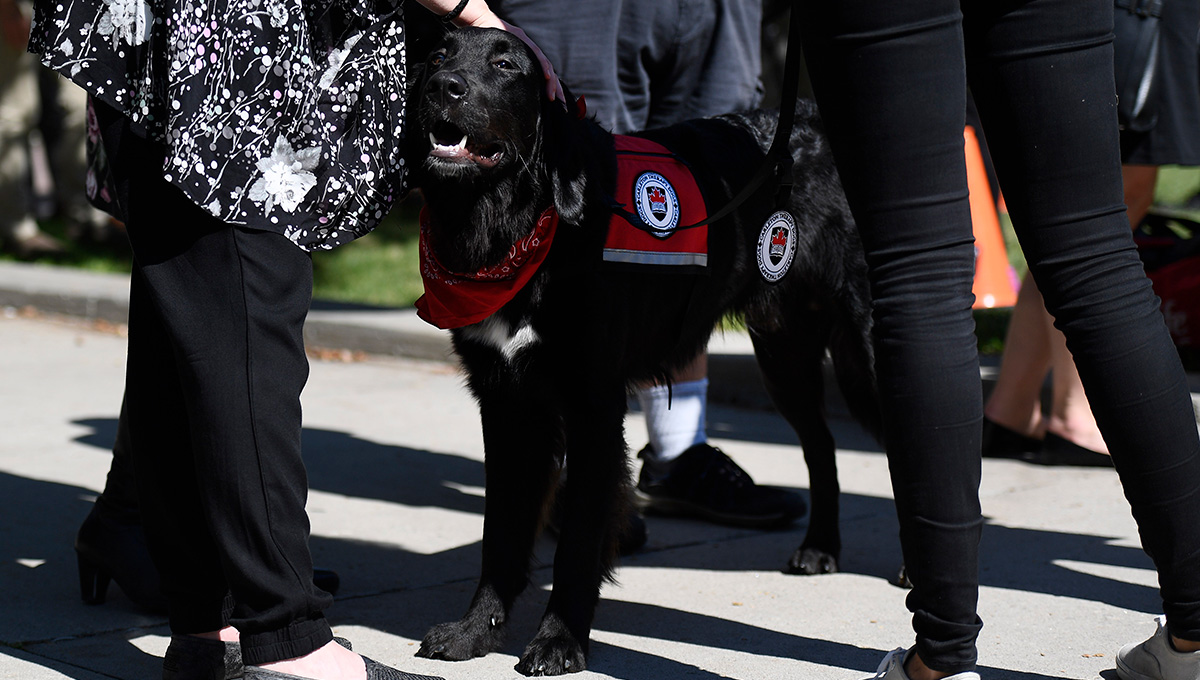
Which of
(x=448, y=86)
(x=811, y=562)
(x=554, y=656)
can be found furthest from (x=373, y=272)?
(x=554, y=656)

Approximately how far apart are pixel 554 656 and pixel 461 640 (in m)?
0.23

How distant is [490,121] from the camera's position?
2725 millimetres

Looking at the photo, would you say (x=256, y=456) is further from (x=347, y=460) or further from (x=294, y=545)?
(x=347, y=460)

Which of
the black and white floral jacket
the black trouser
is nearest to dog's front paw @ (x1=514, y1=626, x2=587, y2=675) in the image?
the black trouser

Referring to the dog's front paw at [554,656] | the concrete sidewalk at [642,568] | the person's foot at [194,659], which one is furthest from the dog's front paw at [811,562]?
the person's foot at [194,659]

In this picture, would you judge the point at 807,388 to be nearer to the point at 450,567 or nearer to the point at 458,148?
the point at 450,567

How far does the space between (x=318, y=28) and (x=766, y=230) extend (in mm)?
1256

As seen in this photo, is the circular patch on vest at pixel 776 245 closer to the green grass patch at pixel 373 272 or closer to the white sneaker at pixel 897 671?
the white sneaker at pixel 897 671

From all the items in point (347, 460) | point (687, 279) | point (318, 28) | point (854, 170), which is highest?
point (318, 28)

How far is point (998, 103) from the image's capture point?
2197 millimetres

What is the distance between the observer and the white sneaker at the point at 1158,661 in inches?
90.5

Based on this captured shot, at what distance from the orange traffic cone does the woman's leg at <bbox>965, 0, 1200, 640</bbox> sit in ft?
7.59

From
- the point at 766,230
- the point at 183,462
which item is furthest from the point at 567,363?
the point at 183,462

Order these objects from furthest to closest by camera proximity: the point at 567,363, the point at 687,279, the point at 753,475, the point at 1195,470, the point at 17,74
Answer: the point at 17,74
the point at 753,475
the point at 687,279
the point at 567,363
the point at 1195,470
